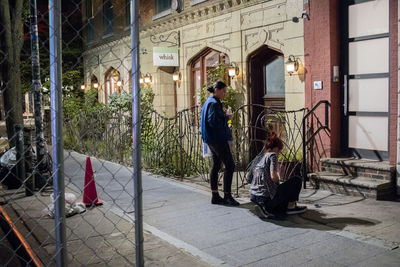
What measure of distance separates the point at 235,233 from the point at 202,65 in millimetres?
7961

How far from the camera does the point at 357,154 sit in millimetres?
7965

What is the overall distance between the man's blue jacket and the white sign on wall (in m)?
6.68

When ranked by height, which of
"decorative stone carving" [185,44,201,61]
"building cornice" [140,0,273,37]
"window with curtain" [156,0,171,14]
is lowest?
"decorative stone carving" [185,44,201,61]

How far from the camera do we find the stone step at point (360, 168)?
686 centimetres

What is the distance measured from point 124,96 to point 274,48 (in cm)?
627

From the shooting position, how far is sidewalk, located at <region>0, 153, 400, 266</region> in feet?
13.9

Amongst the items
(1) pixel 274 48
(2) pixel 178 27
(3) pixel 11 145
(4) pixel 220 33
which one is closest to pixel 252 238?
(1) pixel 274 48

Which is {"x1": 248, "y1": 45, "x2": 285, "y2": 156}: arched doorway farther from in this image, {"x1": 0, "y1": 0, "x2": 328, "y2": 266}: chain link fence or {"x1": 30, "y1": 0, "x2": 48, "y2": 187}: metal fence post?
{"x1": 30, "y1": 0, "x2": 48, "y2": 187}: metal fence post

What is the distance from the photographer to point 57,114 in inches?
98.5

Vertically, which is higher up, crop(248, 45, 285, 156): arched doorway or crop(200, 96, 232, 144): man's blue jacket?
crop(248, 45, 285, 156): arched doorway

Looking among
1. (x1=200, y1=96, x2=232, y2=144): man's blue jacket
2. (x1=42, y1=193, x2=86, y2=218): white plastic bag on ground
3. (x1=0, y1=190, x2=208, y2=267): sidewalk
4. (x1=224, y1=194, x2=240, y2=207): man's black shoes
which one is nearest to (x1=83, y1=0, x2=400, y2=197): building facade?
(x1=200, y1=96, x2=232, y2=144): man's blue jacket

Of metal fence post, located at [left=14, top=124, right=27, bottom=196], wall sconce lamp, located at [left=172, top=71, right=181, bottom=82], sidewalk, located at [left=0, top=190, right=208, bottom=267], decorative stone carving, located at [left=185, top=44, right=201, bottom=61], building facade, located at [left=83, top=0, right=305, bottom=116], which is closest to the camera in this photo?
sidewalk, located at [left=0, top=190, right=208, bottom=267]

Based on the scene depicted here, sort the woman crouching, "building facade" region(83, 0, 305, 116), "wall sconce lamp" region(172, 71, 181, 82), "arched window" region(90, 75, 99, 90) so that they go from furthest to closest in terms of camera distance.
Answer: "arched window" region(90, 75, 99, 90) < "wall sconce lamp" region(172, 71, 181, 82) < "building facade" region(83, 0, 305, 116) < the woman crouching

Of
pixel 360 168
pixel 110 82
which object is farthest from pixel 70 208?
pixel 110 82
